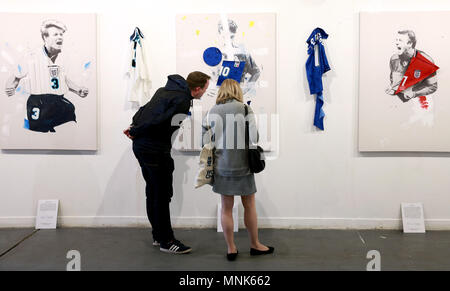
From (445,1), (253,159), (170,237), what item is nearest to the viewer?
(253,159)

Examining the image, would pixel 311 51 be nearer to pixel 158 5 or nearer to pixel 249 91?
pixel 249 91

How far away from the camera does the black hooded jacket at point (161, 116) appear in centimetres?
285

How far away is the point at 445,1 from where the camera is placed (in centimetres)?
343

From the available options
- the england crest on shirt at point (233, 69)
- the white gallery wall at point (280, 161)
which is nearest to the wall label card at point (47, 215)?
the white gallery wall at point (280, 161)

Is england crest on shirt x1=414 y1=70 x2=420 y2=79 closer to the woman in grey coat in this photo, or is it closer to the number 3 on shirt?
the woman in grey coat

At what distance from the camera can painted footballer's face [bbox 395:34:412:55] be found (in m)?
3.42

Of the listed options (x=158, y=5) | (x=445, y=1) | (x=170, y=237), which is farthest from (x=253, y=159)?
(x=445, y=1)

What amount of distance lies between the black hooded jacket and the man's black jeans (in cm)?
6

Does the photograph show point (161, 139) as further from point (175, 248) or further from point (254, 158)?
point (175, 248)

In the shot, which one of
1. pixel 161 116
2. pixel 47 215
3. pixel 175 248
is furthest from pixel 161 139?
pixel 47 215

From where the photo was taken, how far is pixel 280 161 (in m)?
3.60

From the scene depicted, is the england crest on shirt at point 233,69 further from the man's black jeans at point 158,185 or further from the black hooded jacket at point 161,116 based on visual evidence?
the man's black jeans at point 158,185

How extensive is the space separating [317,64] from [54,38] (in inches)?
92.9

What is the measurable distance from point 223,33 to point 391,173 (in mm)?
1971
